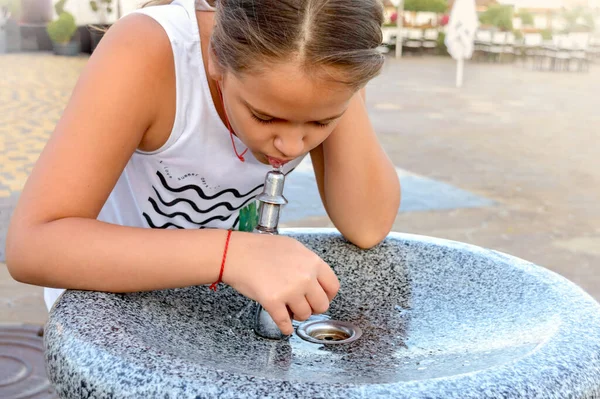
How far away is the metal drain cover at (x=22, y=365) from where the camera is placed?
2.07 meters

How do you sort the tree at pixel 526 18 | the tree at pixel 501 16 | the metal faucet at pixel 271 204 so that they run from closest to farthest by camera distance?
the metal faucet at pixel 271 204, the tree at pixel 501 16, the tree at pixel 526 18

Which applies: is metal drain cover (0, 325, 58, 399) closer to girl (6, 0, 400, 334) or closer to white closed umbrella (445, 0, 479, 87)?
girl (6, 0, 400, 334)

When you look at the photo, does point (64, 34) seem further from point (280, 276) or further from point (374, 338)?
→ point (280, 276)

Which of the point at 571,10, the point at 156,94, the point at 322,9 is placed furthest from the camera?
the point at 571,10

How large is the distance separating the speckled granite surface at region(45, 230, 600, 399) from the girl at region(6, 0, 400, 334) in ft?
0.22

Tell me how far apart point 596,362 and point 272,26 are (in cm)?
50

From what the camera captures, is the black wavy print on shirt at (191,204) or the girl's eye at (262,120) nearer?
the girl's eye at (262,120)

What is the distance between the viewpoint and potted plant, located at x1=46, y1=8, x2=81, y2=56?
46.0 feet

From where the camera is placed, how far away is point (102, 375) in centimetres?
68

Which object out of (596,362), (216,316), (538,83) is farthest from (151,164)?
(538,83)

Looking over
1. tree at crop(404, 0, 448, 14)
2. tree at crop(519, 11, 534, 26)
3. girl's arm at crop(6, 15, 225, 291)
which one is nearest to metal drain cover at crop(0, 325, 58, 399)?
girl's arm at crop(6, 15, 225, 291)

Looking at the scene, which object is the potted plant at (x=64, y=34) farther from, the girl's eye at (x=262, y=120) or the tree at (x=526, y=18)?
the tree at (x=526, y=18)

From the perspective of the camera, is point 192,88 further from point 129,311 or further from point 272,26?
point 129,311

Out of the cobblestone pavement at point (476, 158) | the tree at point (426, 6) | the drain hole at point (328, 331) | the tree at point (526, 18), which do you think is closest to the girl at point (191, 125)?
the drain hole at point (328, 331)
